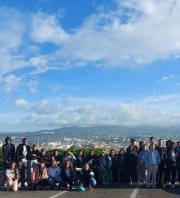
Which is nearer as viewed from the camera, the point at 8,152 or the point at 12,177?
the point at 12,177

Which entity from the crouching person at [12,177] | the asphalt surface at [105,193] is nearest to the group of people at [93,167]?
the crouching person at [12,177]

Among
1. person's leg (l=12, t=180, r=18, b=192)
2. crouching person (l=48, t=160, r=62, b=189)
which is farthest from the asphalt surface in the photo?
crouching person (l=48, t=160, r=62, b=189)

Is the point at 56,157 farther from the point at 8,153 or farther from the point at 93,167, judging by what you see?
the point at 8,153

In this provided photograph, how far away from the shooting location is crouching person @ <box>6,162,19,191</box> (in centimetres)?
1616

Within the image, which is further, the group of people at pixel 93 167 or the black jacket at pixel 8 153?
the black jacket at pixel 8 153

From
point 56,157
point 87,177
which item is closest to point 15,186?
point 56,157

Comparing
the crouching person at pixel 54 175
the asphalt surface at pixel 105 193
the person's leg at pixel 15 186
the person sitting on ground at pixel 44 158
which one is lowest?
the asphalt surface at pixel 105 193

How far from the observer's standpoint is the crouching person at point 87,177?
16656 millimetres

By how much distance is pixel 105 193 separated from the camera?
48.6 ft

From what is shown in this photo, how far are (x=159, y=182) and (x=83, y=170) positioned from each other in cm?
Answer: 309

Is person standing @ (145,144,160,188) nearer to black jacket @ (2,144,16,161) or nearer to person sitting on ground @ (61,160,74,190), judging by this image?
person sitting on ground @ (61,160,74,190)

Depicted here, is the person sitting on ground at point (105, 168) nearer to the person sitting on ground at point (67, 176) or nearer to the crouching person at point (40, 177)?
the person sitting on ground at point (67, 176)

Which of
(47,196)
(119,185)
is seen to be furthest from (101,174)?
(47,196)

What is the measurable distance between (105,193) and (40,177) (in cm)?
317
